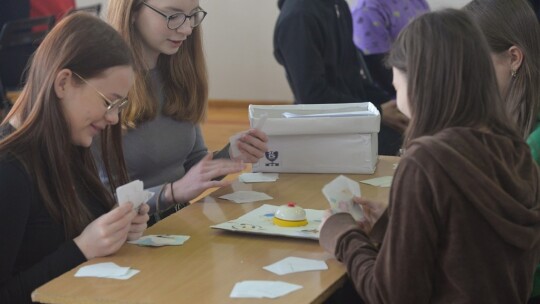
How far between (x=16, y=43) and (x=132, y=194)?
3.80m

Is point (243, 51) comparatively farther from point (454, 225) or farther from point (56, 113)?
point (454, 225)

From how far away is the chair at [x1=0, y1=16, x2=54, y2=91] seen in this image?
534cm

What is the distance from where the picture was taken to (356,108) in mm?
2893

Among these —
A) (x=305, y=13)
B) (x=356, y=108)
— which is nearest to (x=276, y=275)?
(x=356, y=108)

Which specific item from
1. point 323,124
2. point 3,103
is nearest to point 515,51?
point 323,124

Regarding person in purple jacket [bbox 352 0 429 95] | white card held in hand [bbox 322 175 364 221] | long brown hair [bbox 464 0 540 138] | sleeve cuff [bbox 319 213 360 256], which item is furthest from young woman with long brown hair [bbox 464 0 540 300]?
person in purple jacket [bbox 352 0 429 95]

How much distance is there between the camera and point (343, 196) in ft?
6.49

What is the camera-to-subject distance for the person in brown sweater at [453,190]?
157 centimetres

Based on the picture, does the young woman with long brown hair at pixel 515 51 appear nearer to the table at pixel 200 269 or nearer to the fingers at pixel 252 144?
the table at pixel 200 269

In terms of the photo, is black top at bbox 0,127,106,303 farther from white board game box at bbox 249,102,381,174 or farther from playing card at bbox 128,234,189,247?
white board game box at bbox 249,102,381,174

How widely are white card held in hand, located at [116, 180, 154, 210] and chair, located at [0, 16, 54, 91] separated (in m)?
3.64

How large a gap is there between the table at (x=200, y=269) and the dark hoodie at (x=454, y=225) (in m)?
0.18

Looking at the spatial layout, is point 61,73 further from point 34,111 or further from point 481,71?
point 481,71

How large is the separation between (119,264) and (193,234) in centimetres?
27
